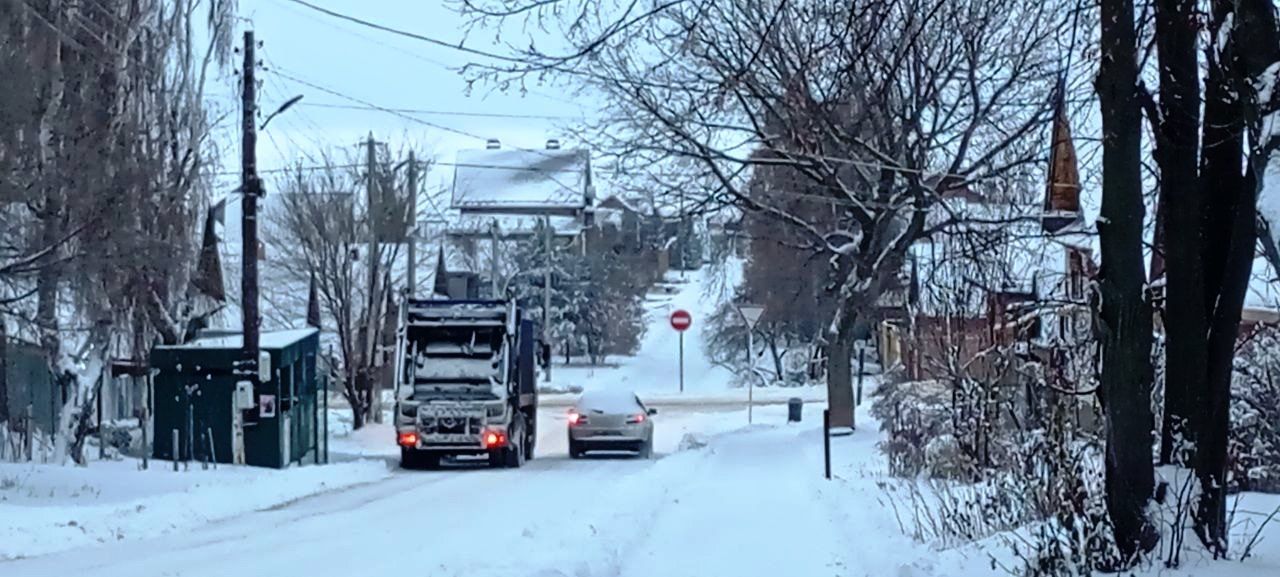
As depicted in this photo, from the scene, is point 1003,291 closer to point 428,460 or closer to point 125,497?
point 125,497

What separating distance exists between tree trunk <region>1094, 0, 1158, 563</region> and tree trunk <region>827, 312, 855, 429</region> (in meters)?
21.4

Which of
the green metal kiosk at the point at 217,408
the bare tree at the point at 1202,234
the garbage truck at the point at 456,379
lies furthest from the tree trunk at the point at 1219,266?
the garbage truck at the point at 456,379

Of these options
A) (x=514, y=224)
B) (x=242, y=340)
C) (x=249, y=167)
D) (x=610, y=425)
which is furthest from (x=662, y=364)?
(x=249, y=167)

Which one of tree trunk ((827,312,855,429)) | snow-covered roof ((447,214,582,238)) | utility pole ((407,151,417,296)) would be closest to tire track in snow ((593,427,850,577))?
tree trunk ((827,312,855,429))

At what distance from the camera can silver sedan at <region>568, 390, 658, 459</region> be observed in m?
34.2

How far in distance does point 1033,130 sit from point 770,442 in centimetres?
1094

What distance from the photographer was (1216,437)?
9.87 m

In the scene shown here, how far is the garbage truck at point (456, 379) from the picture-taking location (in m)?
30.9

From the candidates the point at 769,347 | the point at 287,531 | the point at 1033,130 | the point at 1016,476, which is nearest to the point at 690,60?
the point at 1033,130

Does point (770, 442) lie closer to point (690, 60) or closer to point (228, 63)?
point (690, 60)

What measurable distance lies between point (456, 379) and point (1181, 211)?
73.3ft

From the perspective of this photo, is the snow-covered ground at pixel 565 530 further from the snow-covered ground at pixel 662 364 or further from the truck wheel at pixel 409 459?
the snow-covered ground at pixel 662 364

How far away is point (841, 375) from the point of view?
3241cm

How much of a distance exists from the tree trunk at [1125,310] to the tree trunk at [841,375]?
21.4m
